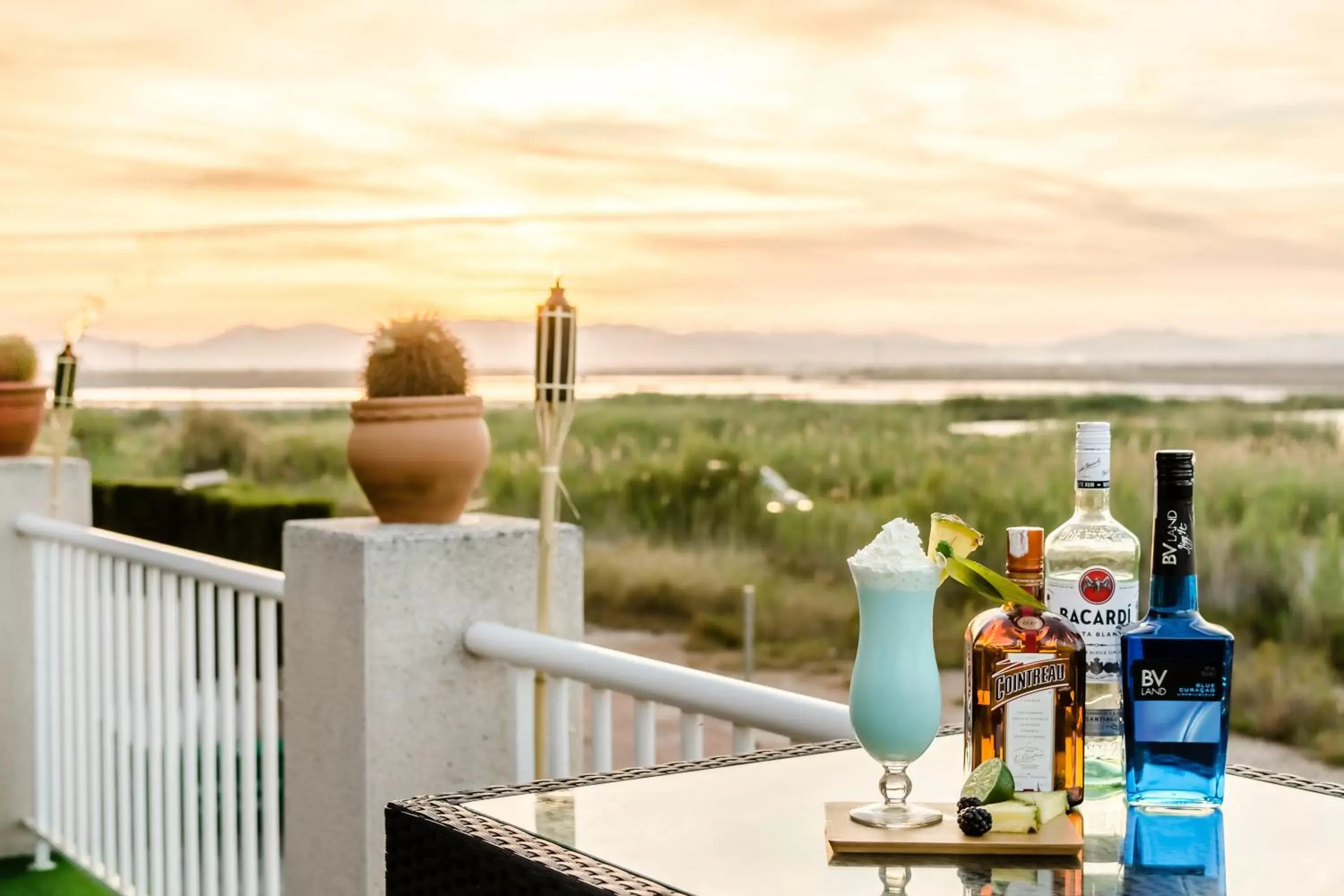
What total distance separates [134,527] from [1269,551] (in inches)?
427

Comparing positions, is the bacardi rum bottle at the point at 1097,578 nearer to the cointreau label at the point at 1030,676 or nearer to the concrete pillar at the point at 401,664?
the cointreau label at the point at 1030,676

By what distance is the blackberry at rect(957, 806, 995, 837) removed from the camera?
41.0 inches

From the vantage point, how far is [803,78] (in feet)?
51.3

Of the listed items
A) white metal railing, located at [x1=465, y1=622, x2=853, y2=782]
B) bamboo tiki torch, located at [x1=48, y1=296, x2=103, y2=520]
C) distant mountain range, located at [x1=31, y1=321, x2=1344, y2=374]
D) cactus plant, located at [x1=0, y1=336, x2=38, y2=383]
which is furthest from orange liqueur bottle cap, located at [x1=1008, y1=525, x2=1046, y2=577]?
distant mountain range, located at [x1=31, y1=321, x2=1344, y2=374]

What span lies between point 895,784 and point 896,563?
0.55 ft

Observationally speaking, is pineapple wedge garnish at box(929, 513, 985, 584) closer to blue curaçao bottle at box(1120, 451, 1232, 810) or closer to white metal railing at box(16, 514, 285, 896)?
blue curaçao bottle at box(1120, 451, 1232, 810)

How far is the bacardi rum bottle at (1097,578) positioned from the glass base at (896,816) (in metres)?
0.17

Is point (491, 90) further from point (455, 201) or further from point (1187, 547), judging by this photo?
point (1187, 547)

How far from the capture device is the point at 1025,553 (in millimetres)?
1116

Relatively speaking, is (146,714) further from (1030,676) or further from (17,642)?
(1030,676)

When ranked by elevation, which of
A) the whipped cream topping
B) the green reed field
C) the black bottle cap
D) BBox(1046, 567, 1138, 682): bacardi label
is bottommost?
the green reed field

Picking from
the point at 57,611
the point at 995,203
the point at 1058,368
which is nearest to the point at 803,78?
the point at 995,203

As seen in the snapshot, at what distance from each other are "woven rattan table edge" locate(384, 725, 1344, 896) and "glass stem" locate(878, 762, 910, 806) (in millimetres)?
203

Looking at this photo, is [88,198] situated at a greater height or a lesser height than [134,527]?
greater
